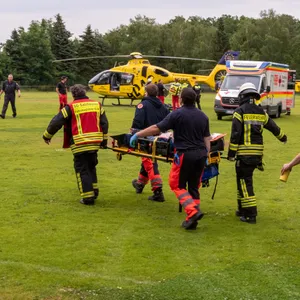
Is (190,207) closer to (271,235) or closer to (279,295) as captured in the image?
(271,235)

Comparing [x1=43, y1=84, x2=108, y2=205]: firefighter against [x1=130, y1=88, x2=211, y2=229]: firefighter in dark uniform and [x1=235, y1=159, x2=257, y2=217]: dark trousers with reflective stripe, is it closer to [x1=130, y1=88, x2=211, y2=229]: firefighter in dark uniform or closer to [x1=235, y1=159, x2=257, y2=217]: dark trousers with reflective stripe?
[x1=130, y1=88, x2=211, y2=229]: firefighter in dark uniform

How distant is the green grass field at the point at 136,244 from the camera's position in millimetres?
5660

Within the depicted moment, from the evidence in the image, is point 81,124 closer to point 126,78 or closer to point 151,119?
point 151,119

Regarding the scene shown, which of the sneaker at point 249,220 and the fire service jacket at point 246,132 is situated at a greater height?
the fire service jacket at point 246,132

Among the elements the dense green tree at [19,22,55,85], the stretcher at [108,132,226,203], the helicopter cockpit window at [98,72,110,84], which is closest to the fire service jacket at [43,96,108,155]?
the stretcher at [108,132,226,203]

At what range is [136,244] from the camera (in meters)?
7.14

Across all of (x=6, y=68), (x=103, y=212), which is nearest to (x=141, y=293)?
(x=103, y=212)

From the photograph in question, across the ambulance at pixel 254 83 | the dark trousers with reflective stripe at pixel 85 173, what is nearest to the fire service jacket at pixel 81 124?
the dark trousers with reflective stripe at pixel 85 173

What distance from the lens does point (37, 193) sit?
9977mm

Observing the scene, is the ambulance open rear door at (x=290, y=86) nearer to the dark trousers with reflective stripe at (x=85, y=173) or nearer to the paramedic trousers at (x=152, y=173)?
Answer: the paramedic trousers at (x=152, y=173)

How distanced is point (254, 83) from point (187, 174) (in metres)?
19.0

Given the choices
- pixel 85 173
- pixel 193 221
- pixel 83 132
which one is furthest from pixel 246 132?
pixel 85 173

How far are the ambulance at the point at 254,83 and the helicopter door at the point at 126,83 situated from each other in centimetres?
939

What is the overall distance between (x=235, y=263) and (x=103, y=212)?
116 inches
